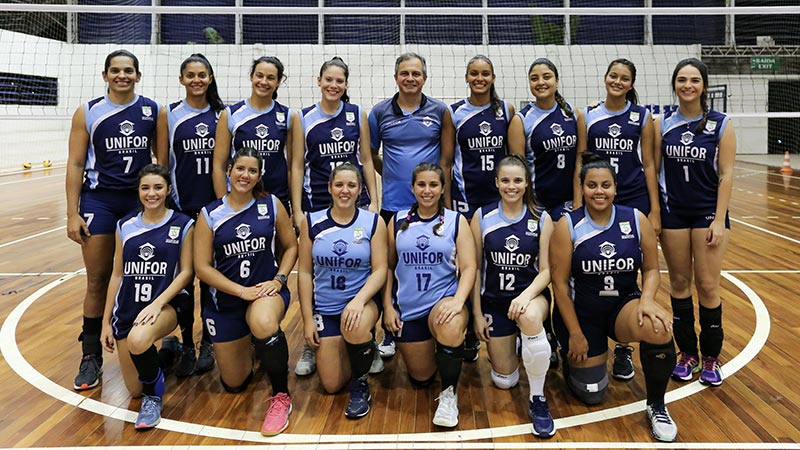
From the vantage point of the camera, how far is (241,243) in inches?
124

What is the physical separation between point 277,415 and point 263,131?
169cm

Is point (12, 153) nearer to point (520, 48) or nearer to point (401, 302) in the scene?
point (520, 48)

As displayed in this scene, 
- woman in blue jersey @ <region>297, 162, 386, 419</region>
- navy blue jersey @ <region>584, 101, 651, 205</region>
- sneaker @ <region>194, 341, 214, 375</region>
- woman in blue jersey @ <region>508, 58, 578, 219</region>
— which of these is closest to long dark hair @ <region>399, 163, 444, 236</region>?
woman in blue jersey @ <region>297, 162, 386, 419</region>

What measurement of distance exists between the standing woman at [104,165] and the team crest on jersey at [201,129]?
0.88ft

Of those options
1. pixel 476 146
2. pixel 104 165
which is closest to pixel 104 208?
pixel 104 165

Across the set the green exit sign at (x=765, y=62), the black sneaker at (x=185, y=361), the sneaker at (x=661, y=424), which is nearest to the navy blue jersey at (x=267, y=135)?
the black sneaker at (x=185, y=361)

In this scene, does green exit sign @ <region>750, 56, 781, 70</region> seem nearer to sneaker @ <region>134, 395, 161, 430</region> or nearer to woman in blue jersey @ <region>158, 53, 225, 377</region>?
woman in blue jersey @ <region>158, 53, 225, 377</region>

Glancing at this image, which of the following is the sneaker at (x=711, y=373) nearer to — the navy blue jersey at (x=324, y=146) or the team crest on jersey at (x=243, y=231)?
the navy blue jersey at (x=324, y=146)

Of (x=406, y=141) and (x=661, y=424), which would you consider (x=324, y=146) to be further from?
(x=661, y=424)

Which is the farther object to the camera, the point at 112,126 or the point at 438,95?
the point at 438,95

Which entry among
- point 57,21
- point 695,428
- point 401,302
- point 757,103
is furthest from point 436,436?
point 757,103

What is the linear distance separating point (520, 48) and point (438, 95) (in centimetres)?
296

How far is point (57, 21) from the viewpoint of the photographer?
17.9 metres

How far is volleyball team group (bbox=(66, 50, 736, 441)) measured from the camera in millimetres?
2967
